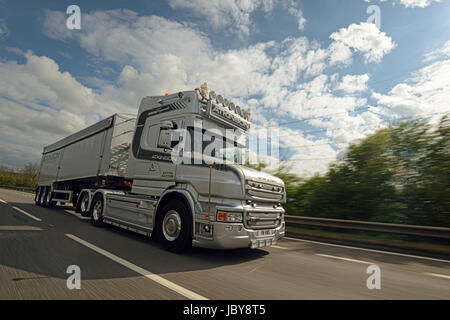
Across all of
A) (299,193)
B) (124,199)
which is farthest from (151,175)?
(299,193)

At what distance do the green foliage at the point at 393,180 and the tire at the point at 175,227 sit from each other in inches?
250

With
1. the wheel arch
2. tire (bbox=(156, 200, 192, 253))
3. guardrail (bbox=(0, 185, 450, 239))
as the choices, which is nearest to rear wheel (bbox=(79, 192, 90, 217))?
the wheel arch

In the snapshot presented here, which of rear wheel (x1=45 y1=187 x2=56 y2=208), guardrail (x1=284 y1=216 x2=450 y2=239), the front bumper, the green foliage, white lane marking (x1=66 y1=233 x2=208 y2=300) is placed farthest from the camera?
rear wheel (x1=45 y1=187 x2=56 y2=208)

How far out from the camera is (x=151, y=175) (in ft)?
19.1

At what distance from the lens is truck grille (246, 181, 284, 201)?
451cm

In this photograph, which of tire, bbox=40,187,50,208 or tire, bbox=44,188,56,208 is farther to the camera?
tire, bbox=40,187,50,208

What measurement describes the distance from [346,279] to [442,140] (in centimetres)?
615

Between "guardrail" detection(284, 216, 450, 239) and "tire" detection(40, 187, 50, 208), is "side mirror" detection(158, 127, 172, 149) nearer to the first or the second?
"guardrail" detection(284, 216, 450, 239)

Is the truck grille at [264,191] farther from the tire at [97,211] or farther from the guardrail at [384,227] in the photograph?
the tire at [97,211]

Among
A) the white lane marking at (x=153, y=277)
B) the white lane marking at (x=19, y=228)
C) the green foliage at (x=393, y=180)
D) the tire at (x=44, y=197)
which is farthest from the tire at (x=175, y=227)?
the tire at (x=44, y=197)

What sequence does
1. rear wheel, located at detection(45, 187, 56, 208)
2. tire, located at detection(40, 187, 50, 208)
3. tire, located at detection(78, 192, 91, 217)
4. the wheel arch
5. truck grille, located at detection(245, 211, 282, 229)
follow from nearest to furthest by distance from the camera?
1. truck grille, located at detection(245, 211, 282, 229)
2. the wheel arch
3. tire, located at detection(78, 192, 91, 217)
4. rear wheel, located at detection(45, 187, 56, 208)
5. tire, located at detection(40, 187, 50, 208)

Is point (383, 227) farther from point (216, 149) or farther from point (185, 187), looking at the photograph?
point (185, 187)
